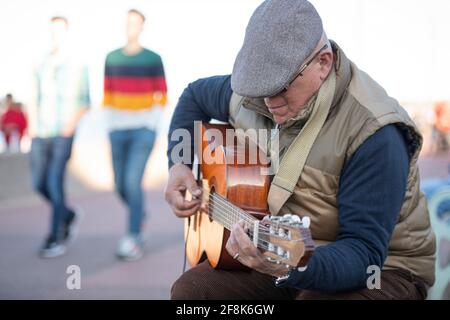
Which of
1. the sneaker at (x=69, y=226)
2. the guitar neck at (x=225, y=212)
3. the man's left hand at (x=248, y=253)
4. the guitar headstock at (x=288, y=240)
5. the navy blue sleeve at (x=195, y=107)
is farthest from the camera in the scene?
the sneaker at (x=69, y=226)

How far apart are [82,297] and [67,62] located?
2.11 m

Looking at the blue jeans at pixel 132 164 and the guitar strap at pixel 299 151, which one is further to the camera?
the blue jeans at pixel 132 164

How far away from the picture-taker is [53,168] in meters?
4.95

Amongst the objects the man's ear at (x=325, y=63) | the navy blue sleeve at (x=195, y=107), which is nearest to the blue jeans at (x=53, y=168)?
the navy blue sleeve at (x=195, y=107)

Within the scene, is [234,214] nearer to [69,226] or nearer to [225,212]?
[225,212]

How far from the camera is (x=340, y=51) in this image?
2.07 m

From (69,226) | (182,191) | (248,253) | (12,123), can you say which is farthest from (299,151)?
(12,123)

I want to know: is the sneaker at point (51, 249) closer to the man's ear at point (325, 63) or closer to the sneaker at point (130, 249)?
the sneaker at point (130, 249)

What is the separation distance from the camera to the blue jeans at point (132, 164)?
4828mm

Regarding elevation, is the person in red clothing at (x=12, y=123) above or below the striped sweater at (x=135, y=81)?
below

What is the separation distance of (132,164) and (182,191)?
2163 millimetres

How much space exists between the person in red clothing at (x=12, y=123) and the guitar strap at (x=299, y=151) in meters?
11.8
